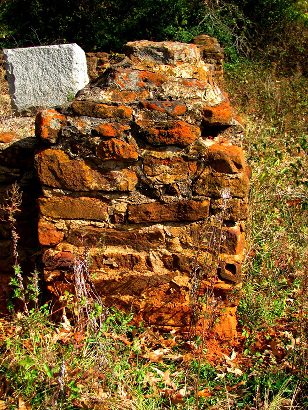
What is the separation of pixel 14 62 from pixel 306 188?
5.52 m

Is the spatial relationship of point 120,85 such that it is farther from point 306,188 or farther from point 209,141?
point 306,188

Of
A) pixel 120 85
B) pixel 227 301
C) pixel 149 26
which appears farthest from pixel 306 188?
pixel 149 26

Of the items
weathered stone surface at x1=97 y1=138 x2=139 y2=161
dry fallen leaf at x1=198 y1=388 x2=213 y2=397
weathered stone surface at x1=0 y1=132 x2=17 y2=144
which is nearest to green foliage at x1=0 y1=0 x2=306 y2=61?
weathered stone surface at x1=0 y1=132 x2=17 y2=144

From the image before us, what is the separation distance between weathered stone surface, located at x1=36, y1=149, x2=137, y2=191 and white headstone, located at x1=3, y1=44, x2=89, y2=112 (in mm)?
5600

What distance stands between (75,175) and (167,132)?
0.60 metres

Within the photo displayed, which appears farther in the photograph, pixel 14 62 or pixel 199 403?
pixel 14 62

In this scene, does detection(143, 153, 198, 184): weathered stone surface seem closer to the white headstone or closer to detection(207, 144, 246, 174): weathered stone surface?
detection(207, 144, 246, 174): weathered stone surface

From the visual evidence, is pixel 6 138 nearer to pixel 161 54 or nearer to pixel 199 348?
pixel 161 54

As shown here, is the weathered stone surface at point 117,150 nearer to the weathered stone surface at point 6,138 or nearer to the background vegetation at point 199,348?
the background vegetation at point 199,348

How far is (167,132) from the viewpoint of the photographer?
2900 millimetres

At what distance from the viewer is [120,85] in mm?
3023

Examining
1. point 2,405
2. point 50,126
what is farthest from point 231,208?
point 2,405

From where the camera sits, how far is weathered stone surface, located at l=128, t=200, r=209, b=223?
3006 mm

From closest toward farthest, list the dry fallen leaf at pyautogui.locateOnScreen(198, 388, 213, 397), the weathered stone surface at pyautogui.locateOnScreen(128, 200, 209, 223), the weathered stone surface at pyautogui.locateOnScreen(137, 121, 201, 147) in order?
1. the dry fallen leaf at pyautogui.locateOnScreen(198, 388, 213, 397)
2. the weathered stone surface at pyautogui.locateOnScreen(137, 121, 201, 147)
3. the weathered stone surface at pyautogui.locateOnScreen(128, 200, 209, 223)
